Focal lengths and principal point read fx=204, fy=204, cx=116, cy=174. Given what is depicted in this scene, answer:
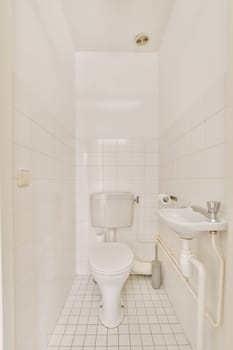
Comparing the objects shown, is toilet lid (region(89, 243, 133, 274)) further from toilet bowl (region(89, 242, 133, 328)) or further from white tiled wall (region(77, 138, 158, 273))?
white tiled wall (region(77, 138, 158, 273))

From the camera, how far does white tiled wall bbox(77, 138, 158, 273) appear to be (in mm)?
2064

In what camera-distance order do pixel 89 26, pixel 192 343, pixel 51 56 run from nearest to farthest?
pixel 192 343 → pixel 51 56 → pixel 89 26

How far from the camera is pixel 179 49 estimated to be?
1.45 metres

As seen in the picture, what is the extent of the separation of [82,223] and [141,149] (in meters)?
0.96

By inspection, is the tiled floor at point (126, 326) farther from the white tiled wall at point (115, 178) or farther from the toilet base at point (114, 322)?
the white tiled wall at point (115, 178)

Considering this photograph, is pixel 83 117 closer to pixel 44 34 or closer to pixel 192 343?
pixel 44 34

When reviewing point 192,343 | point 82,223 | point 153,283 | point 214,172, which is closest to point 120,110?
point 82,223

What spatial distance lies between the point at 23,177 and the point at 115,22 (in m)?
1.52

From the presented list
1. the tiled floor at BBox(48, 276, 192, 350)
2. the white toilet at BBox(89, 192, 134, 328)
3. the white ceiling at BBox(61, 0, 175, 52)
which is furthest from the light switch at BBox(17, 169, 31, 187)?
the white ceiling at BBox(61, 0, 175, 52)

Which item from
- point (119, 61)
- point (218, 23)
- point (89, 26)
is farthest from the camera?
point (119, 61)

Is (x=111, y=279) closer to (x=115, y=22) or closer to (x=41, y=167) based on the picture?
(x=41, y=167)

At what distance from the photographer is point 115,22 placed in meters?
1.66

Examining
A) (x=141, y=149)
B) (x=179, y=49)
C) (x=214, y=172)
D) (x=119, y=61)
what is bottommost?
(x=214, y=172)

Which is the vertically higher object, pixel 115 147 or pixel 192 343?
pixel 115 147
